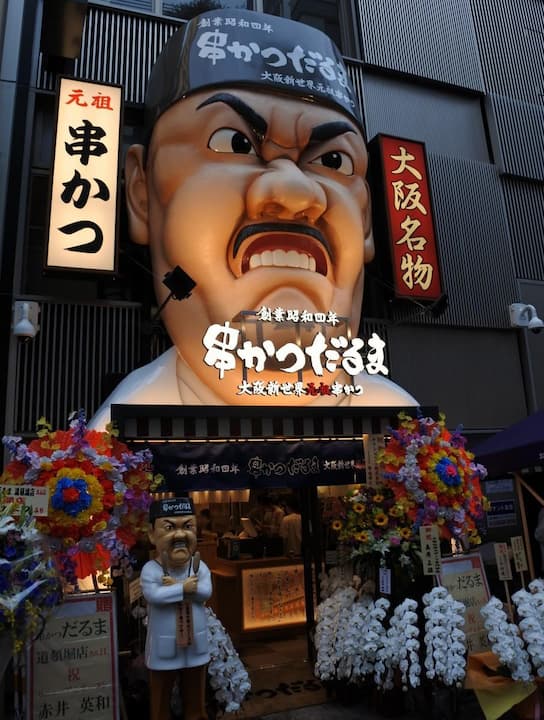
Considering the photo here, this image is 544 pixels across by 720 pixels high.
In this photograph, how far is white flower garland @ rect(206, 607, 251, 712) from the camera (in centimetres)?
469

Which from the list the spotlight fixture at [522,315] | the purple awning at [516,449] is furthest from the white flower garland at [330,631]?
the spotlight fixture at [522,315]

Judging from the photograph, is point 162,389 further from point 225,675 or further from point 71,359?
point 225,675

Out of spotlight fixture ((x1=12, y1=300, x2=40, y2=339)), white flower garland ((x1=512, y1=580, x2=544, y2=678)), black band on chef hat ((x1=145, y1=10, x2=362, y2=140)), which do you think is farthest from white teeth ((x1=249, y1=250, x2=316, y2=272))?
white flower garland ((x1=512, y1=580, x2=544, y2=678))

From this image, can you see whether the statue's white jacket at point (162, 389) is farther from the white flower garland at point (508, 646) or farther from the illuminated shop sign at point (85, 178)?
the white flower garland at point (508, 646)

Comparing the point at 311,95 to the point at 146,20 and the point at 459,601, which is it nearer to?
the point at 146,20

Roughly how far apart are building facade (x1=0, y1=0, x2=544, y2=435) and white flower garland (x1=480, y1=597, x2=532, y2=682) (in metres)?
4.69

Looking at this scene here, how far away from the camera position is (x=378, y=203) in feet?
29.1

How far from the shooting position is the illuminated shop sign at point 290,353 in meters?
6.64

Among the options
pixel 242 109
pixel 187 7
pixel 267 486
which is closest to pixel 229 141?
pixel 242 109

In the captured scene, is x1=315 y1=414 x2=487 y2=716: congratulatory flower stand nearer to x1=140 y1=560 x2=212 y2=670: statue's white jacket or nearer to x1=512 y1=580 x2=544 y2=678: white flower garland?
x1=512 y1=580 x2=544 y2=678: white flower garland

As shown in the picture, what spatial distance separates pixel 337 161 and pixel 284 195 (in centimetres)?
132

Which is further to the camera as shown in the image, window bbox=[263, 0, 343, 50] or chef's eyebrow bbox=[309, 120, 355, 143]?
window bbox=[263, 0, 343, 50]

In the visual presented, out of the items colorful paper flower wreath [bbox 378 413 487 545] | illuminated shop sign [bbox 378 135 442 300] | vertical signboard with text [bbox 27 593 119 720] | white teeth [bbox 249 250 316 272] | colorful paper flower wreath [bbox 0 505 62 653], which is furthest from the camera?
illuminated shop sign [bbox 378 135 442 300]

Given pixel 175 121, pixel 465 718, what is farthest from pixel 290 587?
pixel 175 121
